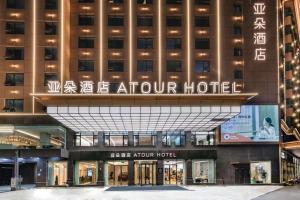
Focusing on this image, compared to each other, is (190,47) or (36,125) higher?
(190,47)

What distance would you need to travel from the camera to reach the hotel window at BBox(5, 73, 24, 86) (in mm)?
61625

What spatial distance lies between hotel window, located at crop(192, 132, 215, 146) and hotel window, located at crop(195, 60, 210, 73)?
7.73 meters

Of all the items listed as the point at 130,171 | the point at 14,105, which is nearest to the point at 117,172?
the point at 130,171

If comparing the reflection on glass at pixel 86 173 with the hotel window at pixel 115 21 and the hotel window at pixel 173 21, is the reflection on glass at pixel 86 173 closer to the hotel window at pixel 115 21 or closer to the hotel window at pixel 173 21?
the hotel window at pixel 115 21

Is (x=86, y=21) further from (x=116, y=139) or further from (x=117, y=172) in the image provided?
(x=117, y=172)

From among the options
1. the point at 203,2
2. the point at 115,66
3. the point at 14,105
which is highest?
the point at 203,2

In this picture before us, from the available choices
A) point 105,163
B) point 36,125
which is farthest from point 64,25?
point 105,163

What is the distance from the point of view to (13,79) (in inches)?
2429

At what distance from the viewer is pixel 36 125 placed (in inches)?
2394

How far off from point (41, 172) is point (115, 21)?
20.3m

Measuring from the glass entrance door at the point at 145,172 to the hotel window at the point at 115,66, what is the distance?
11626 mm

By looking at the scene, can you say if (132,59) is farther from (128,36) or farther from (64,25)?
(64,25)

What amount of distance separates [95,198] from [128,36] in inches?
1219

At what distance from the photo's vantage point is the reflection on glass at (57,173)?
208ft
